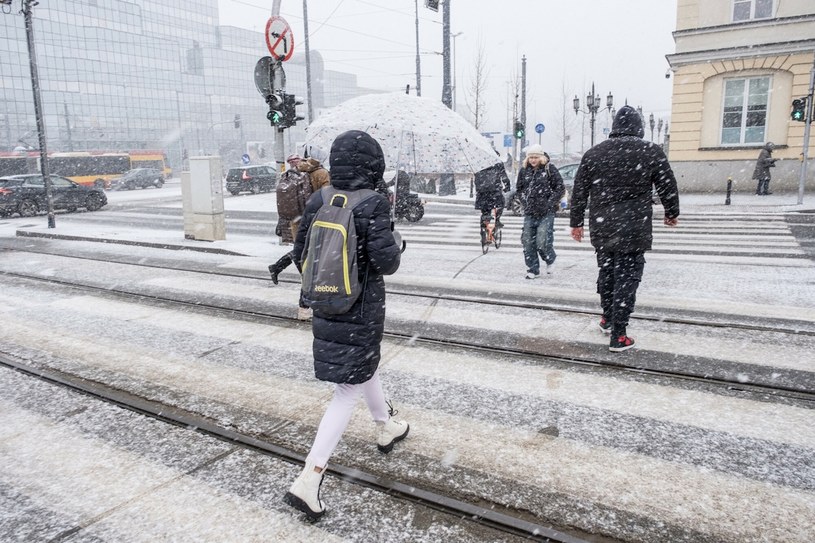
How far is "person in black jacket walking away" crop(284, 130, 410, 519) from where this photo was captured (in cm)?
285

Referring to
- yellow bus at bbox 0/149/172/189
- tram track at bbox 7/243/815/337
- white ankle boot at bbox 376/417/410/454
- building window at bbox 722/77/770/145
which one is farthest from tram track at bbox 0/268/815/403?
yellow bus at bbox 0/149/172/189

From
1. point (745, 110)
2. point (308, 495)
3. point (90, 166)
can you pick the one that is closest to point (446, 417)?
point (308, 495)

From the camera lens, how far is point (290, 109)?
426 inches

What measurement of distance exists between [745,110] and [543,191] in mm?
18438

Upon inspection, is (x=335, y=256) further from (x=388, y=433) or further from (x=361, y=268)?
(x=388, y=433)

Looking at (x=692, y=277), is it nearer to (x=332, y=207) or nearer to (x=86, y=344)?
(x=332, y=207)

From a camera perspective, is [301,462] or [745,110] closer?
[301,462]

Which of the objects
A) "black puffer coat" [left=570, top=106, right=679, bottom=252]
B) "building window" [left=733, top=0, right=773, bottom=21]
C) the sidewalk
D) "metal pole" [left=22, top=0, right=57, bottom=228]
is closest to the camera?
"black puffer coat" [left=570, top=106, right=679, bottom=252]

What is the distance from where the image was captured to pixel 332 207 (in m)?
2.86

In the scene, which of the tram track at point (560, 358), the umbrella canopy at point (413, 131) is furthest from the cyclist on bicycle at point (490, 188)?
the tram track at point (560, 358)

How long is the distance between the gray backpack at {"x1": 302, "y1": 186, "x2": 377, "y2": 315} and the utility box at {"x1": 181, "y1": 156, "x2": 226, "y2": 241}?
10.0m

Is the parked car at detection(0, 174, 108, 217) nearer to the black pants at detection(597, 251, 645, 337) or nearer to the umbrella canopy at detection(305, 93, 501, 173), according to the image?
the umbrella canopy at detection(305, 93, 501, 173)

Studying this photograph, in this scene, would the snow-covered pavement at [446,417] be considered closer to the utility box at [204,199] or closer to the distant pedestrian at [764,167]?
the utility box at [204,199]

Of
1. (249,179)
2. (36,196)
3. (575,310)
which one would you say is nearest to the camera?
(575,310)
